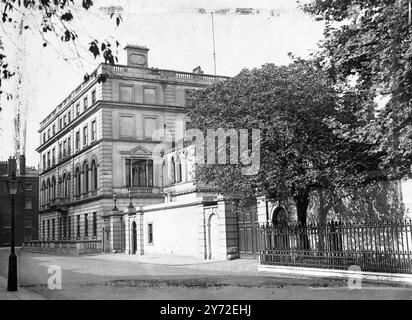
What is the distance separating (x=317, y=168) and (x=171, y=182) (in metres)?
23.6

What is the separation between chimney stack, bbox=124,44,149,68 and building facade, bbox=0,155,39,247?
27543 millimetres

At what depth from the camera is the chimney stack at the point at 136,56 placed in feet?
128

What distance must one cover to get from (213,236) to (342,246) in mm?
10100

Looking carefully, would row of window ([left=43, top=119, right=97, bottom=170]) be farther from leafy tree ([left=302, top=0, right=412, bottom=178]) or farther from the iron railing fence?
leafy tree ([left=302, top=0, right=412, bottom=178])

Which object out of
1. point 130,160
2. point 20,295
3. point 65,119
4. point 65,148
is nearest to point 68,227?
point 65,148

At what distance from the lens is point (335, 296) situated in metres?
10.7

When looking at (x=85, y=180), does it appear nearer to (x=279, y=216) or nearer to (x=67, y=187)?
(x=67, y=187)

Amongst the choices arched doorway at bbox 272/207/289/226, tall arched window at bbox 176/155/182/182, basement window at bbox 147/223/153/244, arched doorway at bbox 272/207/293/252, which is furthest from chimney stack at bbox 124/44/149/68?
A: arched doorway at bbox 272/207/293/252

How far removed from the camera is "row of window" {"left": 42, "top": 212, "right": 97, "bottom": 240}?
4214 cm

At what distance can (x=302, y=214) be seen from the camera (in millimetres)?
17203

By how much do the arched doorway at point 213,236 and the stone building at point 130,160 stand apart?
437 centimetres

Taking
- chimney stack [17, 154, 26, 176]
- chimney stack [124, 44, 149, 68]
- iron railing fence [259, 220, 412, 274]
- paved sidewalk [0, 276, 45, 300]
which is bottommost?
paved sidewalk [0, 276, 45, 300]

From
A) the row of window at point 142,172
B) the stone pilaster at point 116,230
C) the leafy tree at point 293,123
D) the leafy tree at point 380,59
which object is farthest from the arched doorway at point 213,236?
the row of window at point 142,172
